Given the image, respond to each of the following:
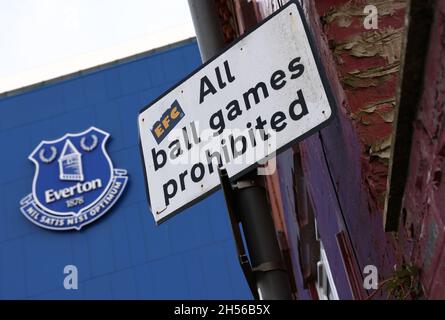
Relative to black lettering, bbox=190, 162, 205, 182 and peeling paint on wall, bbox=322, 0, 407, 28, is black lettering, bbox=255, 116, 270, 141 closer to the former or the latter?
black lettering, bbox=190, 162, 205, 182

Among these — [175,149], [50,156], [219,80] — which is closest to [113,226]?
[50,156]

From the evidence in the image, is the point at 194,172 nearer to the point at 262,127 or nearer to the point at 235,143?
the point at 235,143

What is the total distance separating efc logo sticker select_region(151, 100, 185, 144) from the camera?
4742 millimetres

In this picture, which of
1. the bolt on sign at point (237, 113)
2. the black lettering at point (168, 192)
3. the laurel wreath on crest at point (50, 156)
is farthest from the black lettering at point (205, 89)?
the laurel wreath on crest at point (50, 156)

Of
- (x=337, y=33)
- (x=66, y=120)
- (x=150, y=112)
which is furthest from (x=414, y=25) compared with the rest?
(x=66, y=120)

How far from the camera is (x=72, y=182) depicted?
77.8 feet

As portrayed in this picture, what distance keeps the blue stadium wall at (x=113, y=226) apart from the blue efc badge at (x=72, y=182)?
0.84 ft

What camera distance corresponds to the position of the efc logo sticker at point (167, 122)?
187 inches

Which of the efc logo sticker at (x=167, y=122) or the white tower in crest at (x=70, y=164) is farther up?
the white tower in crest at (x=70, y=164)

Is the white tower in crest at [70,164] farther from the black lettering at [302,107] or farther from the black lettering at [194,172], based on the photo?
the black lettering at [302,107]

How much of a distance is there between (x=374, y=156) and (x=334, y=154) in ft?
5.55
